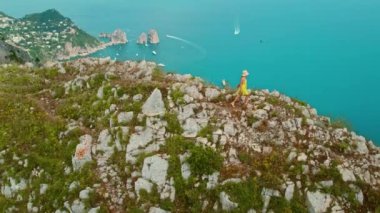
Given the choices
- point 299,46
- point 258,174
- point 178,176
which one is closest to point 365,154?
point 258,174

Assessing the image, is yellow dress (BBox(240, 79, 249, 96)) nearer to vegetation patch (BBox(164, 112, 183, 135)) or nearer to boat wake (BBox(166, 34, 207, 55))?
vegetation patch (BBox(164, 112, 183, 135))

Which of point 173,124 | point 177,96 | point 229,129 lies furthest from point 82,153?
point 229,129

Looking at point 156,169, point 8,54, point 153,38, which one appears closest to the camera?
point 156,169

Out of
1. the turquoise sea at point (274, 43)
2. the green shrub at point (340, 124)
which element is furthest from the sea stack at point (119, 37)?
the green shrub at point (340, 124)

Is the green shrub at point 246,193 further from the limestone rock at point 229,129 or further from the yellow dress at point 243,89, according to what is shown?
the yellow dress at point 243,89

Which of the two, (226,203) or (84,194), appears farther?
(84,194)

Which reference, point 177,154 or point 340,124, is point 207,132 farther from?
point 340,124

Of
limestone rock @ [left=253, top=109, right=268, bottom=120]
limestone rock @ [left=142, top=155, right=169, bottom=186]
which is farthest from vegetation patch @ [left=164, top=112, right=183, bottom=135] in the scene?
limestone rock @ [left=253, top=109, right=268, bottom=120]
